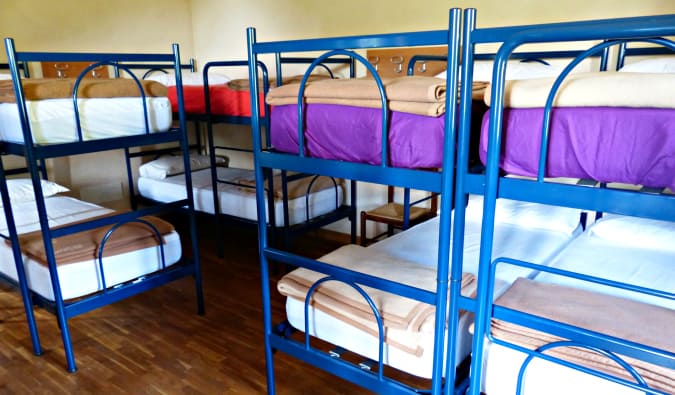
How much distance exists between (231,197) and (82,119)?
138cm

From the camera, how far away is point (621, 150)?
107 cm

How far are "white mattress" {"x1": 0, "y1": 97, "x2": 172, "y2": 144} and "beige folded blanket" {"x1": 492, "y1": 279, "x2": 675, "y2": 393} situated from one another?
75.0 inches

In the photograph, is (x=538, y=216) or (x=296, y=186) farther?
(x=296, y=186)

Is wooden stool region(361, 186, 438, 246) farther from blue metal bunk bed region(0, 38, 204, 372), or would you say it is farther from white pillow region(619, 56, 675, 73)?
white pillow region(619, 56, 675, 73)

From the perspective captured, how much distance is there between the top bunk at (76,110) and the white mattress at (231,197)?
101 centimetres

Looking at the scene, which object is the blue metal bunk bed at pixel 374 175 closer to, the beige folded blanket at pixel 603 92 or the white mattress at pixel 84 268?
the beige folded blanket at pixel 603 92

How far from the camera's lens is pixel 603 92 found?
3.54 ft

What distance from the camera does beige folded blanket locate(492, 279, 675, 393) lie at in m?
1.19

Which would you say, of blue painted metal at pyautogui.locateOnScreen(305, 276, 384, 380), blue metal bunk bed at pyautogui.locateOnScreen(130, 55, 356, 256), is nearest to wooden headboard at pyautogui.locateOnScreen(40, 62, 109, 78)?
blue metal bunk bed at pyautogui.locateOnScreen(130, 55, 356, 256)

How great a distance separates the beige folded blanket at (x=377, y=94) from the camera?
1.34 metres

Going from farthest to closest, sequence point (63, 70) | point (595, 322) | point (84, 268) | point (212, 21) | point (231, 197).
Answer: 1. point (212, 21)
2. point (63, 70)
3. point (231, 197)
4. point (84, 268)
5. point (595, 322)

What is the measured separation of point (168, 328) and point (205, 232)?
1688 mm

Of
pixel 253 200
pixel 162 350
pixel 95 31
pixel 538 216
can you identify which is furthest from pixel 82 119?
pixel 95 31

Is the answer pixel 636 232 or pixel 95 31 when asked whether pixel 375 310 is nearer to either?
pixel 636 232
